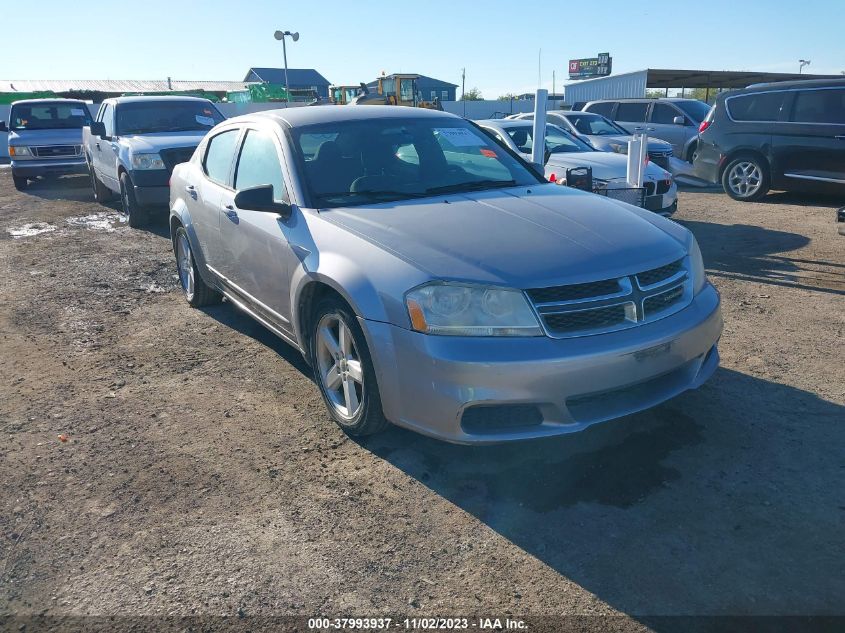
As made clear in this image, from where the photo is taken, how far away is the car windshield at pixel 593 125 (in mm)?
13055

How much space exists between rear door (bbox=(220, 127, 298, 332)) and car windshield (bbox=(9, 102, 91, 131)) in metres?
12.3

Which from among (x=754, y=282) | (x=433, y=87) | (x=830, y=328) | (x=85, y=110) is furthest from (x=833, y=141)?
(x=433, y=87)

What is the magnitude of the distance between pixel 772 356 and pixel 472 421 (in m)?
2.59

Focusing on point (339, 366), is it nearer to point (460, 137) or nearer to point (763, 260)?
point (460, 137)

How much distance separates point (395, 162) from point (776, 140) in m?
8.25

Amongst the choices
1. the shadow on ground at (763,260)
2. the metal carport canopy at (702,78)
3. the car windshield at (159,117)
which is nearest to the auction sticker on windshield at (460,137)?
the shadow on ground at (763,260)

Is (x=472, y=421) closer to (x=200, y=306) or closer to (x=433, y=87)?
(x=200, y=306)

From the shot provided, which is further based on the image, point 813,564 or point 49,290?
point 49,290

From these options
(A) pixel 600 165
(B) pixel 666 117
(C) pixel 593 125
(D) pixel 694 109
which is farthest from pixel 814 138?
(D) pixel 694 109

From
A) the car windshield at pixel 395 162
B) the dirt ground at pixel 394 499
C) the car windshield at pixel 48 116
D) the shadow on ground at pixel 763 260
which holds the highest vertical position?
the car windshield at pixel 48 116

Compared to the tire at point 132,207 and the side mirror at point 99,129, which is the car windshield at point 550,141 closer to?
the tire at point 132,207

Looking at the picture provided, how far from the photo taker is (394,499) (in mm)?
3125

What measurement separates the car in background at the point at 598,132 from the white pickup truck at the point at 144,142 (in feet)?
18.6

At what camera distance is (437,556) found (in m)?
2.73
